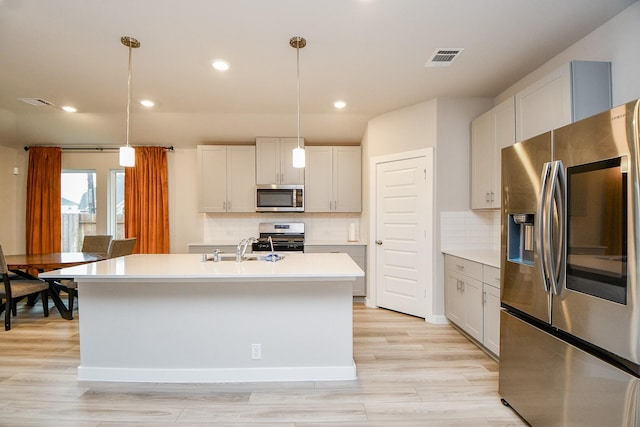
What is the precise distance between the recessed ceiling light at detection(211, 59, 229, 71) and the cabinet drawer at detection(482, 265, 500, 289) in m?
2.95

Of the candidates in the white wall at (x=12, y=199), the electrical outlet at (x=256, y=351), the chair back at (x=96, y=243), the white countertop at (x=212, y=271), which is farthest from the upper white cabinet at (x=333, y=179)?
the white wall at (x=12, y=199)

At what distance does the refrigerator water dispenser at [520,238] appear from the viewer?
1847mm

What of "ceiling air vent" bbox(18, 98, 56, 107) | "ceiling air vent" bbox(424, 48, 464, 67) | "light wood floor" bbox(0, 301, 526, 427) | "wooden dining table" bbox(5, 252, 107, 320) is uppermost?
"ceiling air vent" bbox(18, 98, 56, 107)

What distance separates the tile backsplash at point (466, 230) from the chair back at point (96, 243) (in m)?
4.86

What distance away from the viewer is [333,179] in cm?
479

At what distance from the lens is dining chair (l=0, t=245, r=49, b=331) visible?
11.1ft

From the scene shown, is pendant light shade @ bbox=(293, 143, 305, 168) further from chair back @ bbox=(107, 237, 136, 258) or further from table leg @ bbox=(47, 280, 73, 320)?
table leg @ bbox=(47, 280, 73, 320)

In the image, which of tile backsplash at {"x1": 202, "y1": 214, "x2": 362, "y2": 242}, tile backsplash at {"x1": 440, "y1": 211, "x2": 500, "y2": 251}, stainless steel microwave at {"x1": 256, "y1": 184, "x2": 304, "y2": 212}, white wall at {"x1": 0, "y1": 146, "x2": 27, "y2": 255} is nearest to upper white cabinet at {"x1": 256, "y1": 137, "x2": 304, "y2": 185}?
stainless steel microwave at {"x1": 256, "y1": 184, "x2": 304, "y2": 212}

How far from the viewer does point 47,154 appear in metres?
5.03

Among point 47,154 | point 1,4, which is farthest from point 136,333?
point 47,154

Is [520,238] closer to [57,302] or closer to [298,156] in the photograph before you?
[298,156]

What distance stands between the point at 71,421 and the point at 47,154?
4820 millimetres

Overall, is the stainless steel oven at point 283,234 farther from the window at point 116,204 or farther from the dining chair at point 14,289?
the dining chair at point 14,289

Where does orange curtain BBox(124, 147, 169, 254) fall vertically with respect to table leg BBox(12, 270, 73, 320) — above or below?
above
